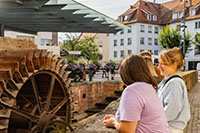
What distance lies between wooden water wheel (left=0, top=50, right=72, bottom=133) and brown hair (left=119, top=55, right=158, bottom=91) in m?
3.52

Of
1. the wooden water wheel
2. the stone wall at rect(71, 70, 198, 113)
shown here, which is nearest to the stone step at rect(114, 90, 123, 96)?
the stone wall at rect(71, 70, 198, 113)

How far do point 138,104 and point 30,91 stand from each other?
5987 millimetres

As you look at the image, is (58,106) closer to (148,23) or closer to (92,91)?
(92,91)

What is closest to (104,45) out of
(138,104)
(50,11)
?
(50,11)

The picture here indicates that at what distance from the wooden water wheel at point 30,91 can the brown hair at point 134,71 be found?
3521mm

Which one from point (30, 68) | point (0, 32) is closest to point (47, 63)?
point (30, 68)

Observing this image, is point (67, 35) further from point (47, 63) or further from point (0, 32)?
point (47, 63)

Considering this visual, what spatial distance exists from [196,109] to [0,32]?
7.96 m

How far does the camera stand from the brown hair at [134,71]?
1830 mm

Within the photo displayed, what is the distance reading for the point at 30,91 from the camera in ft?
23.9

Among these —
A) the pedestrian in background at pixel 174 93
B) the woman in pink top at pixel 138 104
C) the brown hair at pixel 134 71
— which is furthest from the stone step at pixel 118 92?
the brown hair at pixel 134 71

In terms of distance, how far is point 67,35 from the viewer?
38.4m

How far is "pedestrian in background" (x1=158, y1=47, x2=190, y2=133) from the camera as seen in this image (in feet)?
7.61

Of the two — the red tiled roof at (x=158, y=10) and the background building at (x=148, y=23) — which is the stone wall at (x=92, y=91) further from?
Result: the red tiled roof at (x=158, y=10)
